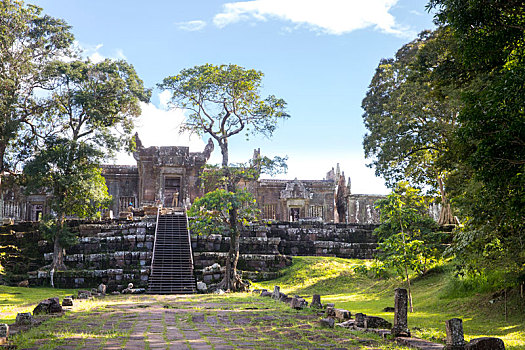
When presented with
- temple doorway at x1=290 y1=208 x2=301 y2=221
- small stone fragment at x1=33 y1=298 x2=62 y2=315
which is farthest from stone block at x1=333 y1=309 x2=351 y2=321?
temple doorway at x1=290 y1=208 x2=301 y2=221

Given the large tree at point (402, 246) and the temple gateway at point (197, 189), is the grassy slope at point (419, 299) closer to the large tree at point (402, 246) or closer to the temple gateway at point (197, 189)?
the large tree at point (402, 246)

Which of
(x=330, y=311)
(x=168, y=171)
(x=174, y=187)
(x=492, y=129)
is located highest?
(x=168, y=171)

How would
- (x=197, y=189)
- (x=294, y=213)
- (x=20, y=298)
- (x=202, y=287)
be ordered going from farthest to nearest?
(x=294, y=213) → (x=197, y=189) → (x=202, y=287) → (x=20, y=298)

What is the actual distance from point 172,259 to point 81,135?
7754mm

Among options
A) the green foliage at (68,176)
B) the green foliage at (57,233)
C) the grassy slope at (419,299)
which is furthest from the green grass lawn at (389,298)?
the green foliage at (68,176)

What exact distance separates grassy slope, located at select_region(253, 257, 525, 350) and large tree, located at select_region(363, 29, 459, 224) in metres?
3.81

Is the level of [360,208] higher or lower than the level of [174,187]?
lower

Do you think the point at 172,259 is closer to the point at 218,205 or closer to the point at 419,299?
the point at 218,205

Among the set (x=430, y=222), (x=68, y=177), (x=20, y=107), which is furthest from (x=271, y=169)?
(x=20, y=107)

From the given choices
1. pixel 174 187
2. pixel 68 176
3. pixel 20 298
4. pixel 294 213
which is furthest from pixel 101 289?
pixel 294 213

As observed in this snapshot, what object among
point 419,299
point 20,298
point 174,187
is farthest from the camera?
point 174,187

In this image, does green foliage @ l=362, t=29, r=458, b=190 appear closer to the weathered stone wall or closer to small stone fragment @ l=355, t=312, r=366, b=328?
small stone fragment @ l=355, t=312, r=366, b=328

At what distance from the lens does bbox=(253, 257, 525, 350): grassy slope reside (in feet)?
37.7

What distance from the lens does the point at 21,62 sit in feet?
81.7
